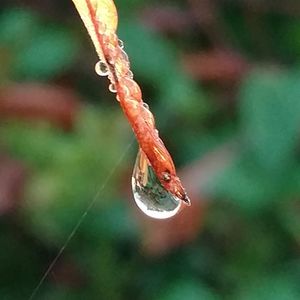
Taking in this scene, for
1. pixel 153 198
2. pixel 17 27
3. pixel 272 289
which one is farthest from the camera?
pixel 17 27

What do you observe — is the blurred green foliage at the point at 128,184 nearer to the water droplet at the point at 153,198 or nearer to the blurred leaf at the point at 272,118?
the blurred leaf at the point at 272,118

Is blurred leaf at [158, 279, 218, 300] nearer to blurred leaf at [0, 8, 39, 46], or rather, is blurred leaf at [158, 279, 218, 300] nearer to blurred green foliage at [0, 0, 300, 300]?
blurred green foliage at [0, 0, 300, 300]

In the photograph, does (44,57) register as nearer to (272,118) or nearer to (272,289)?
(272,118)

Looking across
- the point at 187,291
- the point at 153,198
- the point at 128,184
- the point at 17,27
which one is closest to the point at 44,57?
the point at 17,27

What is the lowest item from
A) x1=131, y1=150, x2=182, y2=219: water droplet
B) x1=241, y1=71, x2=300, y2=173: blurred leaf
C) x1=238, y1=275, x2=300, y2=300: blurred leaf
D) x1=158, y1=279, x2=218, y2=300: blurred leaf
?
x1=131, y1=150, x2=182, y2=219: water droplet

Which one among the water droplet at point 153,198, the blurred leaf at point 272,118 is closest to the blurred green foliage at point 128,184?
the blurred leaf at point 272,118

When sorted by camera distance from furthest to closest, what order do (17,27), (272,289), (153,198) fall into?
(17,27) → (272,289) → (153,198)

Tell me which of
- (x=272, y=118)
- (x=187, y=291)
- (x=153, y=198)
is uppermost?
(x=272, y=118)

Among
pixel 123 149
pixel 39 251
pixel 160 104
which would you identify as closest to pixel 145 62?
pixel 160 104

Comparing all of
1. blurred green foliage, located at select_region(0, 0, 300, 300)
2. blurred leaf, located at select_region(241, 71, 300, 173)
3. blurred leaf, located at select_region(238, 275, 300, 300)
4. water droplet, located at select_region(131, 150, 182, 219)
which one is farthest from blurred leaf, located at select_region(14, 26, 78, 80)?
water droplet, located at select_region(131, 150, 182, 219)
